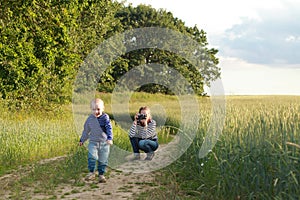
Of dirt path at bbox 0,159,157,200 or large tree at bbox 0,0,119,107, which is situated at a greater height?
large tree at bbox 0,0,119,107

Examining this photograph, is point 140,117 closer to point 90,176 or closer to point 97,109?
point 97,109

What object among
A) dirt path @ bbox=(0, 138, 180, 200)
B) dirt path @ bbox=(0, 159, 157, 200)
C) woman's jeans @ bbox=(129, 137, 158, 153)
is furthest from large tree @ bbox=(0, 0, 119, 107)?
dirt path @ bbox=(0, 159, 157, 200)

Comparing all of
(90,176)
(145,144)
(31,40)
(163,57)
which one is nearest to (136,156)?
(145,144)

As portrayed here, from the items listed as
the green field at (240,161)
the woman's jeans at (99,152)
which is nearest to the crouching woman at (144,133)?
the green field at (240,161)

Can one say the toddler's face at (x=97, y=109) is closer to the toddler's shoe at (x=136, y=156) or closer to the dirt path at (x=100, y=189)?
the dirt path at (x=100, y=189)

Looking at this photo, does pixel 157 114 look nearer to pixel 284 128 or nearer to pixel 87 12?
pixel 87 12

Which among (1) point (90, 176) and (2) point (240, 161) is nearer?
(2) point (240, 161)

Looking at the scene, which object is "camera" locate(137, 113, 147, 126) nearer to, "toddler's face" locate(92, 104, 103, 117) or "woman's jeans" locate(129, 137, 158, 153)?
"woman's jeans" locate(129, 137, 158, 153)

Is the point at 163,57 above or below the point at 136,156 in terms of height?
above

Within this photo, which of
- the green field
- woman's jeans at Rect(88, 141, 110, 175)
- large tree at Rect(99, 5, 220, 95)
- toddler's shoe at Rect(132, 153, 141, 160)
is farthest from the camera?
large tree at Rect(99, 5, 220, 95)

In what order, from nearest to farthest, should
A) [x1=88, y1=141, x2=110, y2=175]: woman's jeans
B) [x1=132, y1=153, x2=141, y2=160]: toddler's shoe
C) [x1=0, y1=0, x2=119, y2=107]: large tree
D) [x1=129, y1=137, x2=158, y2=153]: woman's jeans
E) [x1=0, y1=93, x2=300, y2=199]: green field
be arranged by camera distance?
[x1=0, y1=93, x2=300, y2=199]: green field, [x1=88, y1=141, x2=110, y2=175]: woman's jeans, [x1=129, y1=137, x2=158, y2=153]: woman's jeans, [x1=132, y1=153, x2=141, y2=160]: toddler's shoe, [x1=0, y1=0, x2=119, y2=107]: large tree

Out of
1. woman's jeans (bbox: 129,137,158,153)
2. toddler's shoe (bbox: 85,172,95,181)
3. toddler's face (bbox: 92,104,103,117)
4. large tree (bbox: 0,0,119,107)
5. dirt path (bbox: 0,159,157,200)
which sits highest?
large tree (bbox: 0,0,119,107)

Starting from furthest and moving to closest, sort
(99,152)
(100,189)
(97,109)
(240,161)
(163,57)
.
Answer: (163,57) < (99,152) < (97,109) < (100,189) < (240,161)

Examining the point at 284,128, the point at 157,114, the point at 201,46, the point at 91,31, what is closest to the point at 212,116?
the point at 284,128
